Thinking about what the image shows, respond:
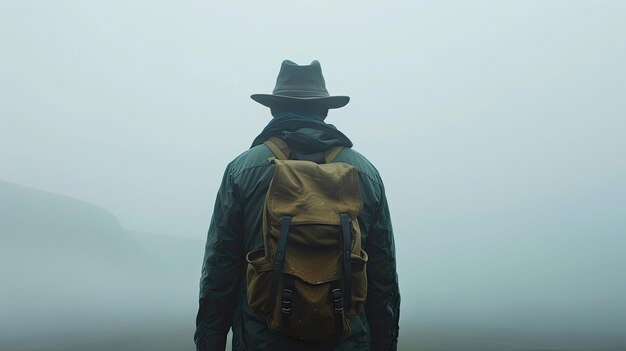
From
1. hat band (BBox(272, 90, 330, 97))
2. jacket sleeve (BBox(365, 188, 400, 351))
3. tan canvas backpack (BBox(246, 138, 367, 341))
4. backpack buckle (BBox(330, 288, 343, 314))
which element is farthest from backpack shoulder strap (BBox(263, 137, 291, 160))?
backpack buckle (BBox(330, 288, 343, 314))

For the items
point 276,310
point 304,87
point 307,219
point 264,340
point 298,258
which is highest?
point 304,87

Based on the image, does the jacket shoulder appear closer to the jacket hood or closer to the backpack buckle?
the jacket hood

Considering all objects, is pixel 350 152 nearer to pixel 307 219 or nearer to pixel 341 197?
pixel 341 197

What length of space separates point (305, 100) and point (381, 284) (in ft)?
2.91

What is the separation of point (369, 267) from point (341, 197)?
429 mm

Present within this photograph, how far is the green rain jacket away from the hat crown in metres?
0.17

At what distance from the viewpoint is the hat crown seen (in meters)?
2.52

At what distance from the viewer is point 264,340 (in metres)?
2.08

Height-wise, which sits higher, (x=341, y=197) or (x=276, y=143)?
(x=276, y=143)

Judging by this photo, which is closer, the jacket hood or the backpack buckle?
the backpack buckle

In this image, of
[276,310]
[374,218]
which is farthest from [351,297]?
[374,218]

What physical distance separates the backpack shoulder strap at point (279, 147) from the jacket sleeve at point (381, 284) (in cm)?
48

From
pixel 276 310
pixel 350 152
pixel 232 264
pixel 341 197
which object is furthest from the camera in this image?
pixel 350 152

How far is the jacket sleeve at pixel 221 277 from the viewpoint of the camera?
2242 mm
